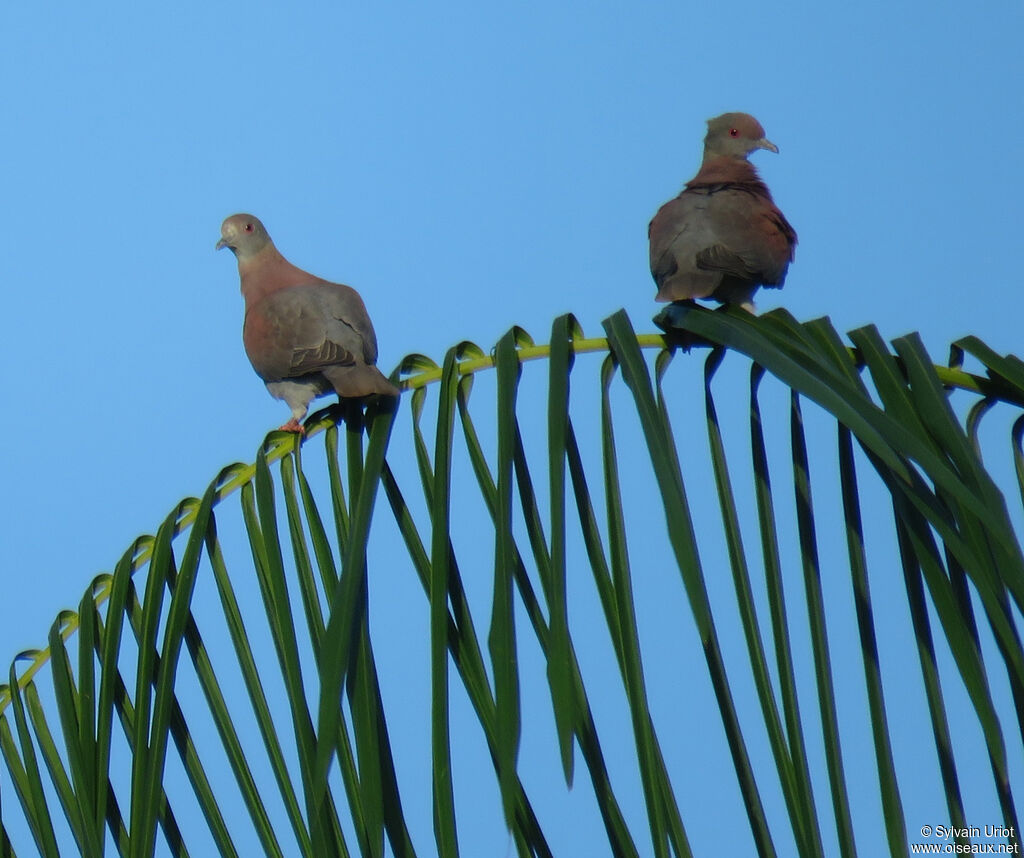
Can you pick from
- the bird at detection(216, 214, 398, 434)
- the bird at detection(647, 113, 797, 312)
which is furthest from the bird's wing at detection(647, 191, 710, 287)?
the bird at detection(216, 214, 398, 434)

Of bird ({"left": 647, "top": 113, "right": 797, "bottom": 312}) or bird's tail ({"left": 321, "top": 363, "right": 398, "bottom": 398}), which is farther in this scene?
bird ({"left": 647, "top": 113, "right": 797, "bottom": 312})

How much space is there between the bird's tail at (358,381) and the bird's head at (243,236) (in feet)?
4.96

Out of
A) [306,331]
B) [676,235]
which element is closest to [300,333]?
[306,331]

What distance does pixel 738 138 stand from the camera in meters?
4.46

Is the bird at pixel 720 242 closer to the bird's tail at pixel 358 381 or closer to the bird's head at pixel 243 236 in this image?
the bird's tail at pixel 358 381

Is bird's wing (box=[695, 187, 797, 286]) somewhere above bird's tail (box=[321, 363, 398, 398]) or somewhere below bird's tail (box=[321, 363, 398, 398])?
above

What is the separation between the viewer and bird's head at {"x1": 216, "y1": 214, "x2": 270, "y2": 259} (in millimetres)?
4512

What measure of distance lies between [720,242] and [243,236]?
180 centimetres

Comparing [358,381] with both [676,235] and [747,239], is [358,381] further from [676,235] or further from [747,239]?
[747,239]

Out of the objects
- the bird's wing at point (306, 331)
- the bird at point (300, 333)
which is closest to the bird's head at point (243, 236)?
the bird at point (300, 333)

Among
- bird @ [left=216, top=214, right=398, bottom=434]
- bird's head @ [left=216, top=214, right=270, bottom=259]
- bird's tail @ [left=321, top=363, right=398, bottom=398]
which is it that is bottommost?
bird's tail @ [left=321, top=363, right=398, bottom=398]

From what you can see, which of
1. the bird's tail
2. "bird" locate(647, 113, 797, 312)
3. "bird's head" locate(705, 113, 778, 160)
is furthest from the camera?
"bird's head" locate(705, 113, 778, 160)

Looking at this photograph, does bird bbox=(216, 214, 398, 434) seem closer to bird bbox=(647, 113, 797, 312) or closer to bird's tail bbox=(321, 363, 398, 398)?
bird's tail bbox=(321, 363, 398, 398)

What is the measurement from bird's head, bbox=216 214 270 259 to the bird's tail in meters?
1.51
